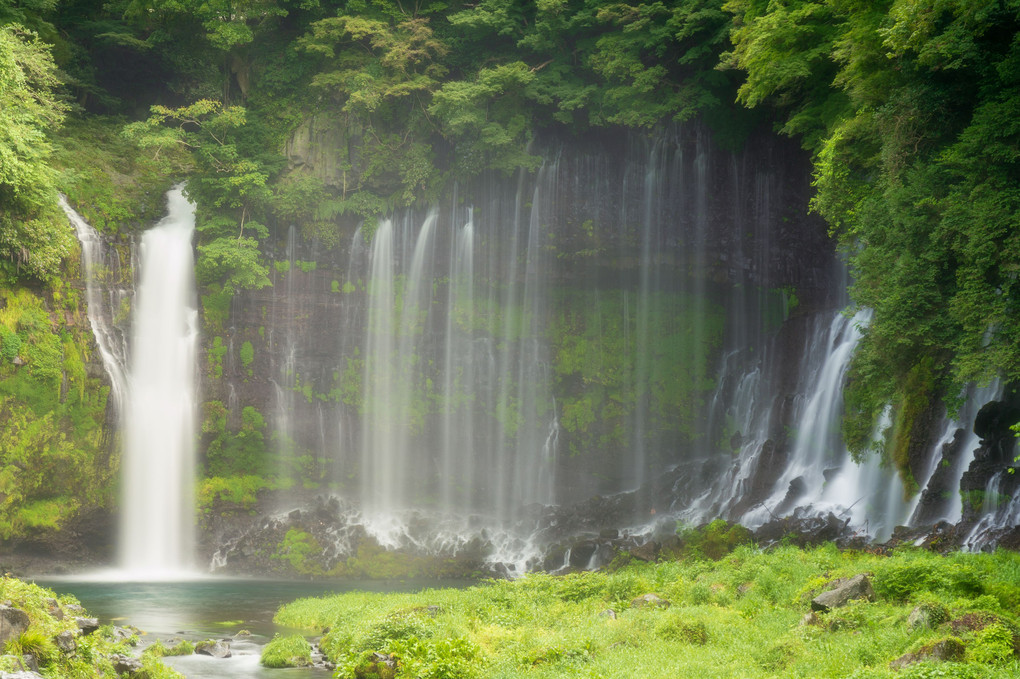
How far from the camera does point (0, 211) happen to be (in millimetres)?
23031

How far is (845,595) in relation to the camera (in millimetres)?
11281

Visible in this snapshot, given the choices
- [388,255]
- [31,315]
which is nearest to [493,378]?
[388,255]

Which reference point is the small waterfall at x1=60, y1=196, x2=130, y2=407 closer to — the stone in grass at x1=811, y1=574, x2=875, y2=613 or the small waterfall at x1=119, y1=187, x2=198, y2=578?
the small waterfall at x1=119, y1=187, x2=198, y2=578

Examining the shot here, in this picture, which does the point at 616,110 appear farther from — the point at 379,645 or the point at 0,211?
the point at 379,645

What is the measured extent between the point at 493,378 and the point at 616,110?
10.5 m

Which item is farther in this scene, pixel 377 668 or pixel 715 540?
pixel 715 540

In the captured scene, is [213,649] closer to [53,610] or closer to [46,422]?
[53,610]

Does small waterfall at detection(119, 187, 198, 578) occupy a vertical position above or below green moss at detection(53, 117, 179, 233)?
below

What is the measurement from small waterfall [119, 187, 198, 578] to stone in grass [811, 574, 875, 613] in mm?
20548

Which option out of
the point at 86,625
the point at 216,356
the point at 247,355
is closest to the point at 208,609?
the point at 86,625

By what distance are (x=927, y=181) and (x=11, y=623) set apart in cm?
1556

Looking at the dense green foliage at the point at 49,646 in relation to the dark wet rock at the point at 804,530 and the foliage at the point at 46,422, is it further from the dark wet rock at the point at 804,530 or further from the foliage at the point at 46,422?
the foliage at the point at 46,422

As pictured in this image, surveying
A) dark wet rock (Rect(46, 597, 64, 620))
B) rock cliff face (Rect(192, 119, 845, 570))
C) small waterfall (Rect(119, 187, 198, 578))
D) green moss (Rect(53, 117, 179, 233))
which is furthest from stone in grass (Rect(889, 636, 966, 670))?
green moss (Rect(53, 117, 179, 233))

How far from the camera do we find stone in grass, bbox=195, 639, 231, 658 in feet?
46.6
